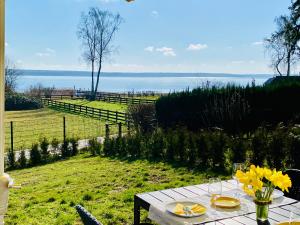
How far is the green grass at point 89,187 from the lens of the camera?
425 centimetres

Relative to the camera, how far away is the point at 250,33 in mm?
30766

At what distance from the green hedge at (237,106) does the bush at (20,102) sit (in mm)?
18830

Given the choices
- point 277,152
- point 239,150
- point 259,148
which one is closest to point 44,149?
point 239,150

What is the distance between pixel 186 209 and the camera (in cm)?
233

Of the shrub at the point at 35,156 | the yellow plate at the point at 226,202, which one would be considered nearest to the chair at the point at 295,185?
the yellow plate at the point at 226,202

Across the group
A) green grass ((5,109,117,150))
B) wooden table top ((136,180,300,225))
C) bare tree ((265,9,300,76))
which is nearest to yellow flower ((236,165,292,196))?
→ wooden table top ((136,180,300,225))

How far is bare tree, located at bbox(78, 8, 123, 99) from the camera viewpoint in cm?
3165

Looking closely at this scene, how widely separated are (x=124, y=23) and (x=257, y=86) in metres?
23.6

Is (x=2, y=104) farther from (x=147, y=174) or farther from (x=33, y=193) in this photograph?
(x=147, y=174)

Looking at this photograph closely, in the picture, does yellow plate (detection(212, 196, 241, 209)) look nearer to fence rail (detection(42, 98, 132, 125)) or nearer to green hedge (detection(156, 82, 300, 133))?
green hedge (detection(156, 82, 300, 133))

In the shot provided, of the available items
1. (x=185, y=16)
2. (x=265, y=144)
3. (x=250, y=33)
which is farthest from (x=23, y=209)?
(x=250, y=33)

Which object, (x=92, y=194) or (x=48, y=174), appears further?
(x=48, y=174)

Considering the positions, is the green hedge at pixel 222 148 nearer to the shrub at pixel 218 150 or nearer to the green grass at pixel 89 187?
the shrub at pixel 218 150

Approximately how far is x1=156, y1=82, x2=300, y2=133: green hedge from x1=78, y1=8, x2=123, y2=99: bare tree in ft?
72.5
